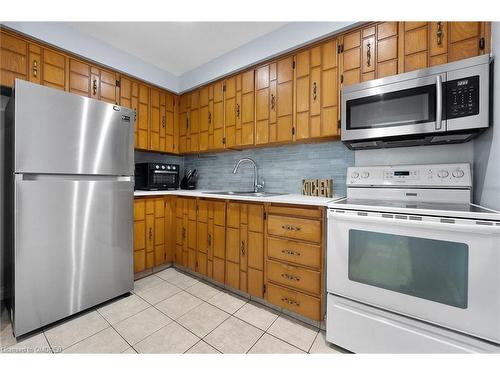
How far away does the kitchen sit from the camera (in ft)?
3.60

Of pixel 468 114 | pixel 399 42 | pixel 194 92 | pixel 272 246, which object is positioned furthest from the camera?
pixel 194 92

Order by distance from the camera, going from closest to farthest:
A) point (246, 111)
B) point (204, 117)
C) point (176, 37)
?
point (176, 37) → point (246, 111) → point (204, 117)

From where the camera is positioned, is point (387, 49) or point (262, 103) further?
point (262, 103)

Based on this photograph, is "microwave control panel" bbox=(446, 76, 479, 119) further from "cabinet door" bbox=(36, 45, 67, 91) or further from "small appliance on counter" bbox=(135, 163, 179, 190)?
"cabinet door" bbox=(36, 45, 67, 91)

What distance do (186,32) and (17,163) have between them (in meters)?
1.72

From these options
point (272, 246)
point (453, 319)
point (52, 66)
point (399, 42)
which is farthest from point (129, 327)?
point (399, 42)

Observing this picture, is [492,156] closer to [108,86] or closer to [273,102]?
[273,102]

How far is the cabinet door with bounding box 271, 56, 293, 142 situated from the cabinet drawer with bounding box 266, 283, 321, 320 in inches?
51.3

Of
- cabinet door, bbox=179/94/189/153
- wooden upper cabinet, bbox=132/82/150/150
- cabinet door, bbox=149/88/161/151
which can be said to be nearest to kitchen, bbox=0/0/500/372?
wooden upper cabinet, bbox=132/82/150/150

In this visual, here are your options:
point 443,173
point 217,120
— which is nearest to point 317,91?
point 443,173

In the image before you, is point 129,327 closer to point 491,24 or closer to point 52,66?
point 52,66

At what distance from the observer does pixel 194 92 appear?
8.88ft

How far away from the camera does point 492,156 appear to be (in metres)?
1.12

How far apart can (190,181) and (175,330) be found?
6.36 ft
